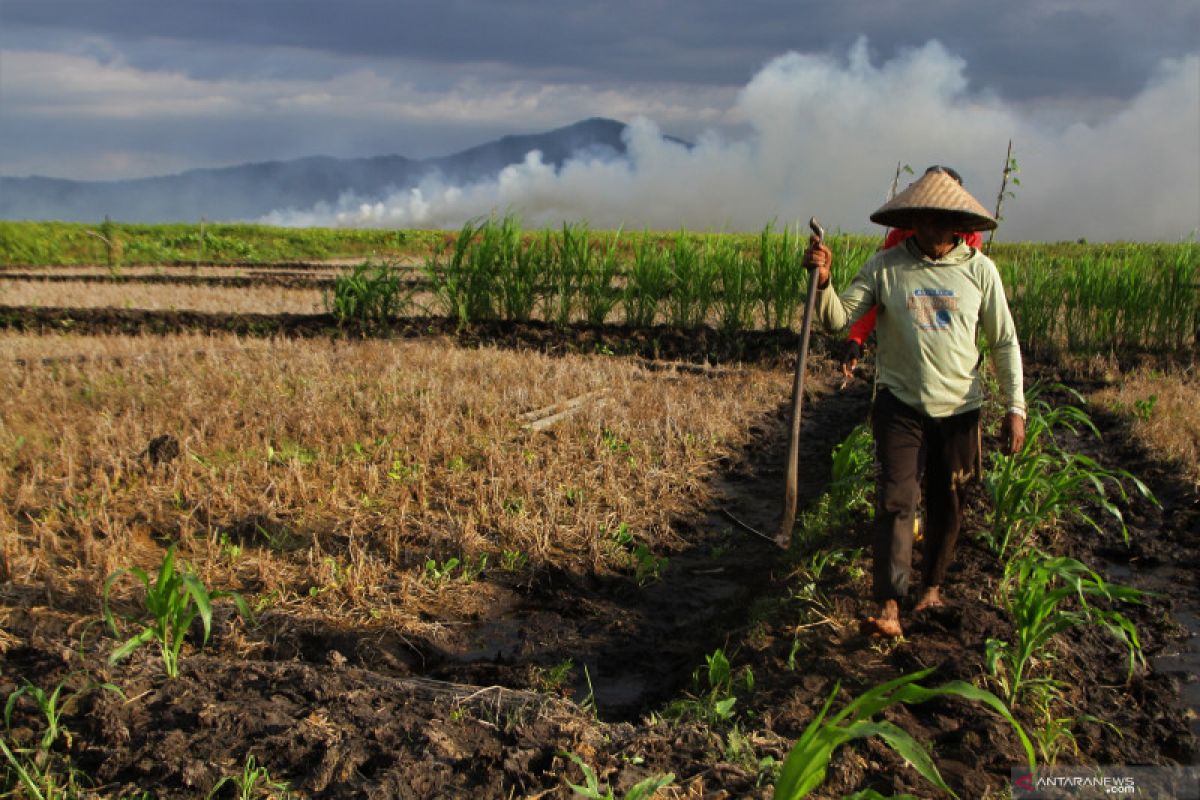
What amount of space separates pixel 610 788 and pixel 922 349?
6.70ft

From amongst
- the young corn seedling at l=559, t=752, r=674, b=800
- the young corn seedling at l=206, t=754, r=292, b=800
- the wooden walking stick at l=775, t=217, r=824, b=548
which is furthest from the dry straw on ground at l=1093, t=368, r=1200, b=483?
the young corn seedling at l=206, t=754, r=292, b=800

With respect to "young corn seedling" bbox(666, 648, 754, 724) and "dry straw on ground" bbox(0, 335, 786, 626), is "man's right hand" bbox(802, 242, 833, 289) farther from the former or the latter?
"dry straw on ground" bbox(0, 335, 786, 626)

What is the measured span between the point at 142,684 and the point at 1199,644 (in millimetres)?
3988

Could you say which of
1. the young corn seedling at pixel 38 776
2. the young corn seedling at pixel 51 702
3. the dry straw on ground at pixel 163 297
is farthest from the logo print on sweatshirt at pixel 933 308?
the dry straw on ground at pixel 163 297

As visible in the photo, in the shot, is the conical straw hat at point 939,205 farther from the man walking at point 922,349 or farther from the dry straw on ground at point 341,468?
the dry straw on ground at point 341,468

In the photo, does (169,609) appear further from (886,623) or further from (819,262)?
(819,262)

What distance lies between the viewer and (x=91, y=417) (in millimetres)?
6266

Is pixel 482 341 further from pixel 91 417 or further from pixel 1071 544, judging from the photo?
pixel 1071 544

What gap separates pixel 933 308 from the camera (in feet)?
11.5

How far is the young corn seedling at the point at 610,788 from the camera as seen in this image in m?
2.18

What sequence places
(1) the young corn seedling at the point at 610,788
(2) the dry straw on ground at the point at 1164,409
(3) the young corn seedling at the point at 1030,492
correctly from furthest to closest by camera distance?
(2) the dry straw on ground at the point at 1164,409
(3) the young corn seedling at the point at 1030,492
(1) the young corn seedling at the point at 610,788

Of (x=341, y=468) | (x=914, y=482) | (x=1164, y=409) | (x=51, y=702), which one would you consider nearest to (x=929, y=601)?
(x=914, y=482)

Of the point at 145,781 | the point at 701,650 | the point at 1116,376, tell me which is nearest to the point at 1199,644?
the point at 701,650

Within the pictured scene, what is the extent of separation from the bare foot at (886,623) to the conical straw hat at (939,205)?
4.71 feet
